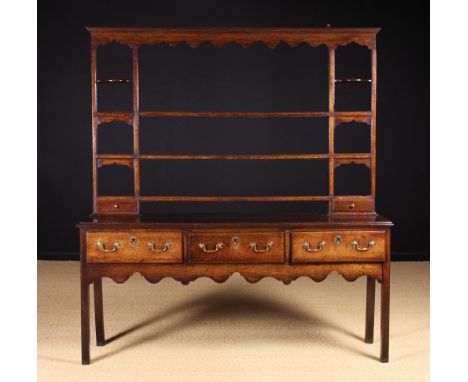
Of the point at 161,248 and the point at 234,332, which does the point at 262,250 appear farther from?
the point at 234,332

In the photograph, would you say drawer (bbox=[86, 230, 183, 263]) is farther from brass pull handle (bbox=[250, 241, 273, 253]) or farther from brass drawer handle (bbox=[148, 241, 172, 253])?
brass pull handle (bbox=[250, 241, 273, 253])

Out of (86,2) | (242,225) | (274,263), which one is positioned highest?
(86,2)

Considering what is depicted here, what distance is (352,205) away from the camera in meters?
3.69

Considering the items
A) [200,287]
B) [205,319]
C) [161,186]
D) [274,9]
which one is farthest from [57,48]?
[205,319]

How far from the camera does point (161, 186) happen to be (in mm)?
6059

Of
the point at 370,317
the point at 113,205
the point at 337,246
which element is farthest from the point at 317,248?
the point at 113,205

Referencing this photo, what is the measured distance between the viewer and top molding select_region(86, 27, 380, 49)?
3.63 m

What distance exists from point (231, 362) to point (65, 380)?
2.82 ft

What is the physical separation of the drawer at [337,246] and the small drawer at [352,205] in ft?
1.13

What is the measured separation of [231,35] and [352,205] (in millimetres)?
1208

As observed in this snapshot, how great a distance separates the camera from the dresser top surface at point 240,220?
3352 millimetres

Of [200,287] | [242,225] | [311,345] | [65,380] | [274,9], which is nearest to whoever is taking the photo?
[65,380]

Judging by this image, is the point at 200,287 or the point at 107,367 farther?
the point at 200,287

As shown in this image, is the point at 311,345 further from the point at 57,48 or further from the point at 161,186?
the point at 57,48
